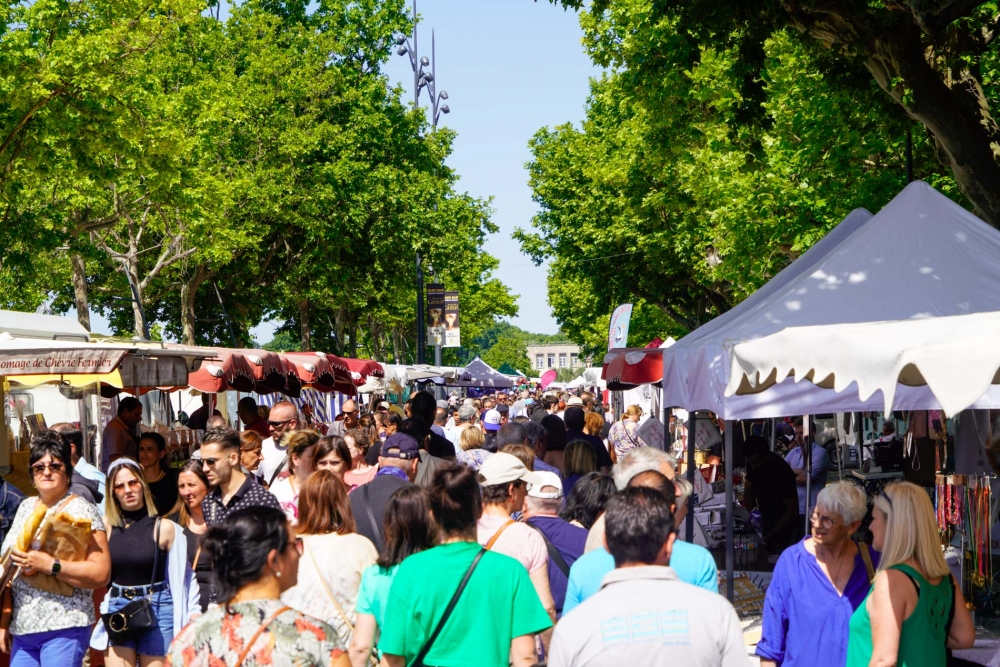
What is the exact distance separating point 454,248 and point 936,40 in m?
25.7

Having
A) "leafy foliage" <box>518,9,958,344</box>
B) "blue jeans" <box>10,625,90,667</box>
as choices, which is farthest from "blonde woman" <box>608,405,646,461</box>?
"blue jeans" <box>10,625,90,667</box>

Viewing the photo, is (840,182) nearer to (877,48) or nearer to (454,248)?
(877,48)

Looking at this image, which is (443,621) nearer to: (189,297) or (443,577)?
(443,577)

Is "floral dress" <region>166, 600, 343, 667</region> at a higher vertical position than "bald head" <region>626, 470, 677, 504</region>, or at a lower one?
lower

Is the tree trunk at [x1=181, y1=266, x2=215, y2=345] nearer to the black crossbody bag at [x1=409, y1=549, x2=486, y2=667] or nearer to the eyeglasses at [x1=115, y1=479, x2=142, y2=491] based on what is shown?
the eyeglasses at [x1=115, y1=479, x2=142, y2=491]

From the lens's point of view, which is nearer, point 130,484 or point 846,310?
point 130,484

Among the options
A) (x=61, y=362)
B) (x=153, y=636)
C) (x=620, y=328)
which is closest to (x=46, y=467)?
(x=153, y=636)

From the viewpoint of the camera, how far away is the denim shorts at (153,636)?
18.8 ft

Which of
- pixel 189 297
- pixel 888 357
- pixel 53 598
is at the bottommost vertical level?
pixel 53 598

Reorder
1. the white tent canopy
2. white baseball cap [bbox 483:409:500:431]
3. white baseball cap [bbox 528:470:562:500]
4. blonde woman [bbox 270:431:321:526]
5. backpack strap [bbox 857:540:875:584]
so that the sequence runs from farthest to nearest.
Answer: white baseball cap [bbox 483:409:500:431] < blonde woman [bbox 270:431:321:526] < the white tent canopy < white baseball cap [bbox 528:470:562:500] < backpack strap [bbox 857:540:875:584]

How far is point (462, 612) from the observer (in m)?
4.22

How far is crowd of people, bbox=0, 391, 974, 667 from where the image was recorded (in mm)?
3436

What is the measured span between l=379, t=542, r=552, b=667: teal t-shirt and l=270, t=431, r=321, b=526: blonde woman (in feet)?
11.3

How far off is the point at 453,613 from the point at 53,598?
7.92 ft
